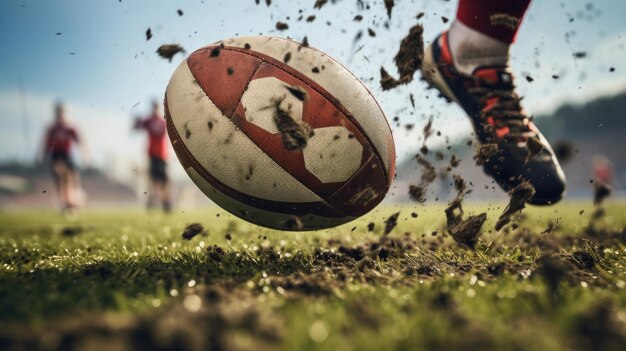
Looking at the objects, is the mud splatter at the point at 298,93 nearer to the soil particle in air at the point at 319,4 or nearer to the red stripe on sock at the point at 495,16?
the soil particle in air at the point at 319,4

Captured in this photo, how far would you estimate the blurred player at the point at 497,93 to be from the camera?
3064 millimetres

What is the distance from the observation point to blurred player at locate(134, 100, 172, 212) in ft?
37.1

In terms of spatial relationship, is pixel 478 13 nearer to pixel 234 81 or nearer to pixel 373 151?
pixel 373 151

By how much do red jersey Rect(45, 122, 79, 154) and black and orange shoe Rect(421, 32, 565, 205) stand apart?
926 cm

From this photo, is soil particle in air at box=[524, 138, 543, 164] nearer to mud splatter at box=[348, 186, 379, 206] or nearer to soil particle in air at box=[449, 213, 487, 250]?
soil particle in air at box=[449, 213, 487, 250]

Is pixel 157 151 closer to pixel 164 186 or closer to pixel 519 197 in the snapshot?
pixel 164 186

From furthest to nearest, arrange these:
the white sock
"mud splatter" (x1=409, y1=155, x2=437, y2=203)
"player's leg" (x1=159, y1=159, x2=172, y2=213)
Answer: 1. "player's leg" (x1=159, y1=159, x2=172, y2=213)
2. the white sock
3. "mud splatter" (x1=409, y1=155, x2=437, y2=203)

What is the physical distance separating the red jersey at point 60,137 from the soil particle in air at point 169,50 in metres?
8.57

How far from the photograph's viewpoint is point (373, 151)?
8.66 feet

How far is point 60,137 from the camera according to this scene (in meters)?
10.2

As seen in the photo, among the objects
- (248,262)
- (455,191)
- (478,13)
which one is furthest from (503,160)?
(248,262)

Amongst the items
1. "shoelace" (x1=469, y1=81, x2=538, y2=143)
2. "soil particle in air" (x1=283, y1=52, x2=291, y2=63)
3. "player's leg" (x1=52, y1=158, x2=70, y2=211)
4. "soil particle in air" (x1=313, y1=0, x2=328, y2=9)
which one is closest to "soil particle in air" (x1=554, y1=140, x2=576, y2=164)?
"shoelace" (x1=469, y1=81, x2=538, y2=143)

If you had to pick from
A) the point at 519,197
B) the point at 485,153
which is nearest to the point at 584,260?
the point at 519,197

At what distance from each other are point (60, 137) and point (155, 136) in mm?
2028
